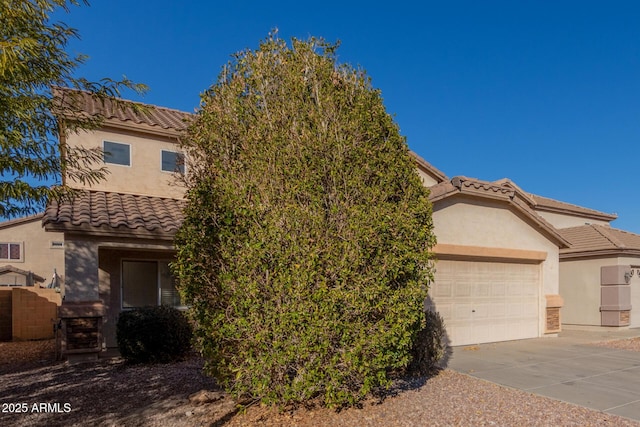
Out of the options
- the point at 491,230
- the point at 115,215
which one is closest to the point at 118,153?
the point at 115,215

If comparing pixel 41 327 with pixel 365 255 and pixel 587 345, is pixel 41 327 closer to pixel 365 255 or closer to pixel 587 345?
pixel 365 255

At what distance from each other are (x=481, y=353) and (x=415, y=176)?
666 centimetres

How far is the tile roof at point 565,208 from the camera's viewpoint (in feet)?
66.0

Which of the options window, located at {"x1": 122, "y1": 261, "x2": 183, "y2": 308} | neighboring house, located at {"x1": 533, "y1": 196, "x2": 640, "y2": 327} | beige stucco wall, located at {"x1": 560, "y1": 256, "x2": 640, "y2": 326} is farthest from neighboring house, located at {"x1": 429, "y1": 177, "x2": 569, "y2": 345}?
window, located at {"x1": 122, "y1": 261, "x2": 183, "y2": 308}

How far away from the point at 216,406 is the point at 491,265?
9345 mm

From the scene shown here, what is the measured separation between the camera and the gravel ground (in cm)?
576

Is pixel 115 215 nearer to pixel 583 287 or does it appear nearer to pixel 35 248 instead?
pixel 35 248

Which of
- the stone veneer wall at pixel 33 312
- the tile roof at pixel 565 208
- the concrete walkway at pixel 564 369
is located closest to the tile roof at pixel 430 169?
the tile roof at pixel 565 208

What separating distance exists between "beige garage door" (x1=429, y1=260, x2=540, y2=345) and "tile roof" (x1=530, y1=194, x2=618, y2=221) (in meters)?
7.24

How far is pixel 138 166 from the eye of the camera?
43.5 ft

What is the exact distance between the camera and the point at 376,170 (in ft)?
19.6

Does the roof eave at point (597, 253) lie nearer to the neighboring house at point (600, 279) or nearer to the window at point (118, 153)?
the neighboring house at point (600, 279)

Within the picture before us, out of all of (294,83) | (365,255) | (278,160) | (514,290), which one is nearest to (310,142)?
(278,160)

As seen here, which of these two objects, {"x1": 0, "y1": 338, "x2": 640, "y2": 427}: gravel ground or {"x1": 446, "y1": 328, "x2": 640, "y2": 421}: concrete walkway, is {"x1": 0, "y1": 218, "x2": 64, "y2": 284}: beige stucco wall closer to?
{"x1": 0, "y1": 338, "x2": 640, "y2": 427}: gravel ground
